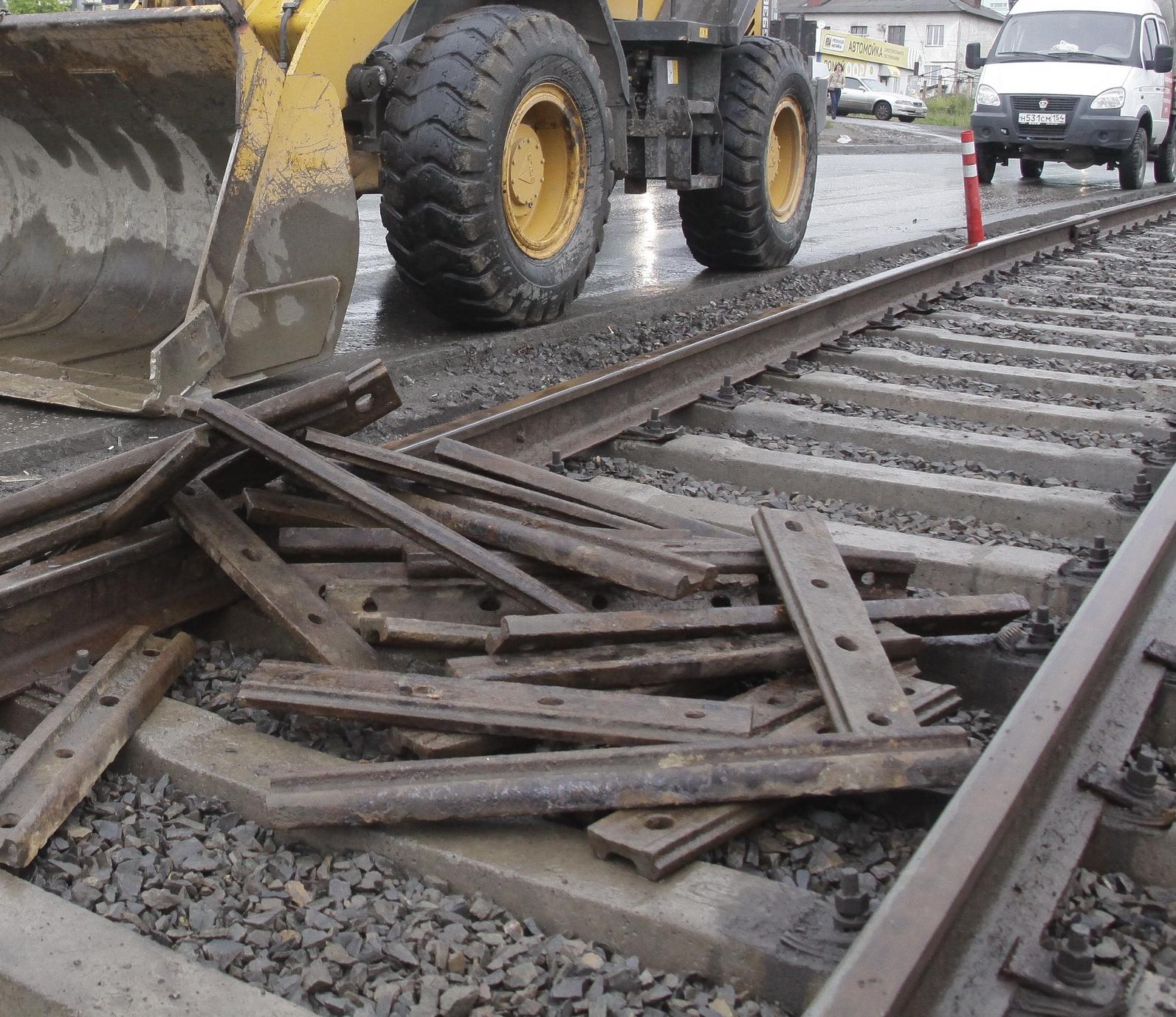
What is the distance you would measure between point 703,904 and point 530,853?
1.01 ft

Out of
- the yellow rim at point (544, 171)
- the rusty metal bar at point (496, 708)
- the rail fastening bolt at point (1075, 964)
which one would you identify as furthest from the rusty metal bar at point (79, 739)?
the yellow rim at point (544, 171)

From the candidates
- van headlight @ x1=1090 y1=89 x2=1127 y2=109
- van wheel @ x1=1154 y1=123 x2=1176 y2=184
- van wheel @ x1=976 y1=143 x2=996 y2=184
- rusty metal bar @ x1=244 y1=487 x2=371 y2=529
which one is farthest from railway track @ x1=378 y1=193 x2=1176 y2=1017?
van wheel @ x1=1154 y1=123 x2=1176 y2=184

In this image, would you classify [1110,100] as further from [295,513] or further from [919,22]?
[919,22]

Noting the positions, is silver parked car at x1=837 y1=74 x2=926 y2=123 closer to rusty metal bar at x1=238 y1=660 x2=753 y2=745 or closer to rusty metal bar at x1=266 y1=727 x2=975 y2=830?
rusty metal bar at x1=238 y1=660 x2=753 y2=745

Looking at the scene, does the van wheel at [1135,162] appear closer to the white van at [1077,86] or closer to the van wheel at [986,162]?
the white van at [1077,86]

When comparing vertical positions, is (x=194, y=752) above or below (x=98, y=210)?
below

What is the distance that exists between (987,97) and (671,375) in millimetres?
13561

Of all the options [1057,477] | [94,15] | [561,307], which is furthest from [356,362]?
[1057,477]

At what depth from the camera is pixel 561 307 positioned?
6547 millimetres

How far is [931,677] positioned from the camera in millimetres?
2799

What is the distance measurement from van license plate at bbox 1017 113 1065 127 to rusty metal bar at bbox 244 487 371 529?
15338 millimetres

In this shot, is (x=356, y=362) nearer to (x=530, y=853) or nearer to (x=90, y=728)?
(x=90, y=728)

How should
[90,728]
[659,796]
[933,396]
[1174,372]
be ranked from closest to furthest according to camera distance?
[659,796]
[90,728]
[933,396]
[1174,372]

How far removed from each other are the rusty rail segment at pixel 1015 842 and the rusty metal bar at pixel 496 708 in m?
0.48
